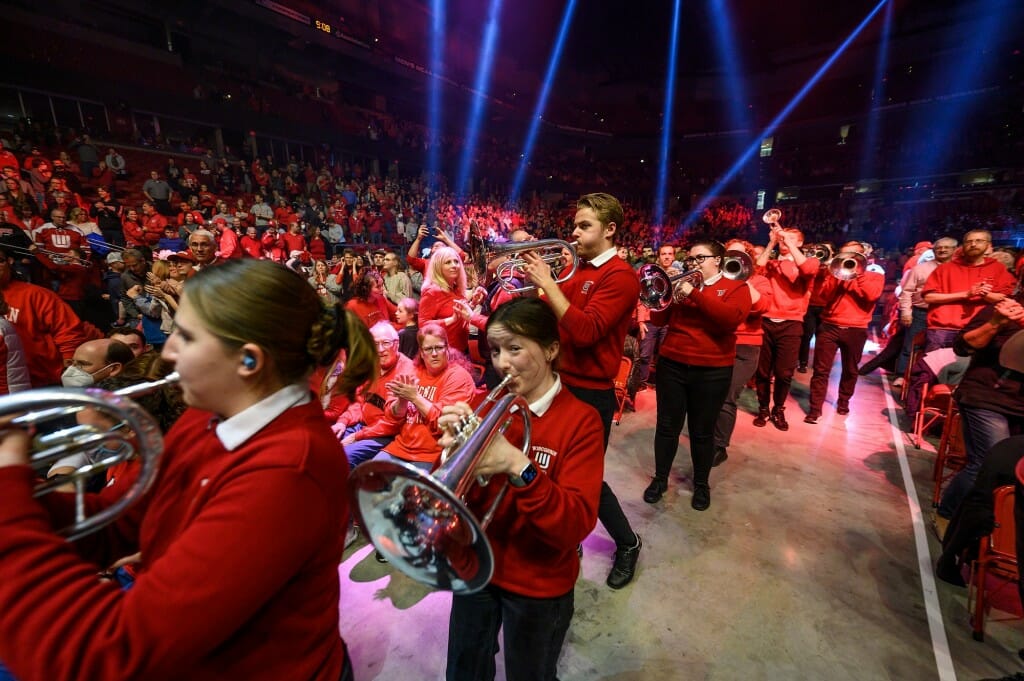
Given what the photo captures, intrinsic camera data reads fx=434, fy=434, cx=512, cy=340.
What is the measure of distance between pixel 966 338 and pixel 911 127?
85.7ft

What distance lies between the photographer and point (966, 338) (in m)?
2.86

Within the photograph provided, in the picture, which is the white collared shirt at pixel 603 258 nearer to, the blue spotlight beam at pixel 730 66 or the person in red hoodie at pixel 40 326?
the person in red hoodie at pixel 40 326

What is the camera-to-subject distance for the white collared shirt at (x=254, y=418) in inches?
38.3

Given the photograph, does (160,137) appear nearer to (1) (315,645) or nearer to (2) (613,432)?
(2) (613,432)

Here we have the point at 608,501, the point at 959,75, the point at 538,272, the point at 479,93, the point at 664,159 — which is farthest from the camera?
the point at 664,159

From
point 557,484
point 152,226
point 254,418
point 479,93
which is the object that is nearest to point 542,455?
point 557,484

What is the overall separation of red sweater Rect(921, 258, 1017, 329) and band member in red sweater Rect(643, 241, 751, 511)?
3.06m

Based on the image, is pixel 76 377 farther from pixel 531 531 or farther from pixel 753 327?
pixel 753 327

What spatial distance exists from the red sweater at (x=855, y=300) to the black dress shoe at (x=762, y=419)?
130 centimetres

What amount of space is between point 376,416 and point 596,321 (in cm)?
204

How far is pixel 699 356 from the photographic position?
3176 mm

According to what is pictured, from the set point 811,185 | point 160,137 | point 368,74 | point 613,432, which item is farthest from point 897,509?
point 811,185

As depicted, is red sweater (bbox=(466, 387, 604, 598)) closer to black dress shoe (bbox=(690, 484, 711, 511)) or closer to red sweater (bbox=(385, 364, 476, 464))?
red sweater (bbox=(385, 364, 476, 464))

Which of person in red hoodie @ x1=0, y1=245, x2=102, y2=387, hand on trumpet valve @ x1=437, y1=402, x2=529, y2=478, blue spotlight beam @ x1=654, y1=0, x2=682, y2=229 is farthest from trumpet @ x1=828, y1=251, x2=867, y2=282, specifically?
blue spotlight beam @ x1=654, y1=0, x2=682, y2=229
